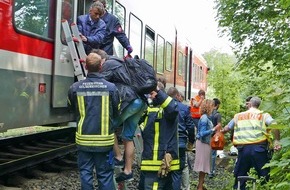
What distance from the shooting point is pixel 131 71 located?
16.6 ft

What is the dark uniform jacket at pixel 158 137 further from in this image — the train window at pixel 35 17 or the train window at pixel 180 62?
the train window at pixel 180 62

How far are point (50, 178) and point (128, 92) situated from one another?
2174 millimetres

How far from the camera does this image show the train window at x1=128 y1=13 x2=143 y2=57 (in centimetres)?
935

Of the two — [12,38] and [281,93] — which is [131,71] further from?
[281,93]

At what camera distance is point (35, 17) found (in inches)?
226

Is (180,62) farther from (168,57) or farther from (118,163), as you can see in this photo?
(118,163)

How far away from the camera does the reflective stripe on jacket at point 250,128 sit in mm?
6273

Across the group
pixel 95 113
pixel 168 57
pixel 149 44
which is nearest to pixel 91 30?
pixel 95 113

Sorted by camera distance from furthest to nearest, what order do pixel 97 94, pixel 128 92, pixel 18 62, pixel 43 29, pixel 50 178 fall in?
pixel 50 178
pixel 43 29
pixel 18 62
pixel 128 92
pixel 97 94

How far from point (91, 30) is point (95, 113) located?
2170 millimetres

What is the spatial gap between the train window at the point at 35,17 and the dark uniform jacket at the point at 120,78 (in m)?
1.22

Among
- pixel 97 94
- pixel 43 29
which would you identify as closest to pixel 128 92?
pixel 97 94

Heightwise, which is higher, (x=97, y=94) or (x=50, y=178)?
(x=97, y=94)

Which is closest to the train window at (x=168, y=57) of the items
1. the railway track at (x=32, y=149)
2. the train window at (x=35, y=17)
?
the railway track at (x=32, y=149)
